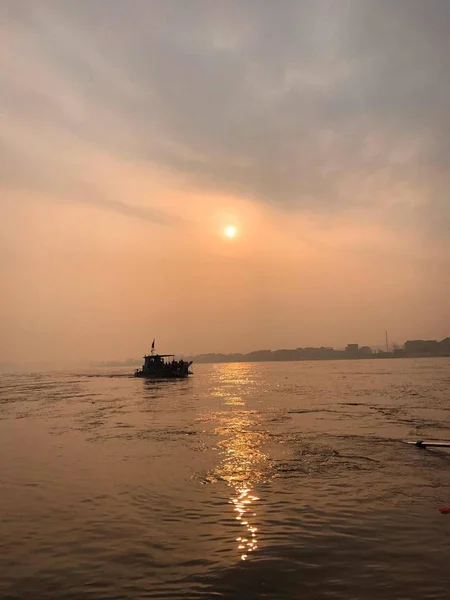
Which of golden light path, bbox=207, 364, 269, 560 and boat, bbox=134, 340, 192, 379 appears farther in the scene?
boat, bbox=134, 340, 192, 379

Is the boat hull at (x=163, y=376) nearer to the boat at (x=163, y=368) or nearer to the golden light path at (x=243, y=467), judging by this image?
the boat at (x=163, y=368)

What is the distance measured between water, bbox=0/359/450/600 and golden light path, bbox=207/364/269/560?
0.26 feet

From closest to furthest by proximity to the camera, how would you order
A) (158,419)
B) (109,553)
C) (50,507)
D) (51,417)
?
(109,553)
(50,507)
(158,419)
(51,417)

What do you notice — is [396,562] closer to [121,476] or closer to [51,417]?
[121,476]

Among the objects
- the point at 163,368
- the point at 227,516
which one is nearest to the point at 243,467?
the point at 227,516

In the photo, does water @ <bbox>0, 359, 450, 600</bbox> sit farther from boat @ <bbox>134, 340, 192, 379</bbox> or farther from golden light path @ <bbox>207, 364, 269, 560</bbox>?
boat @ <bbox>134, 340, 192, 379</bbox>

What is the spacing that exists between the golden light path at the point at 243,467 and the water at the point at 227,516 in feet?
0.26

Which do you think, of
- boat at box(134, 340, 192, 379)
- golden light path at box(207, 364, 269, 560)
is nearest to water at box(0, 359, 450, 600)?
golden light path at box(207, 364, 269, 560)

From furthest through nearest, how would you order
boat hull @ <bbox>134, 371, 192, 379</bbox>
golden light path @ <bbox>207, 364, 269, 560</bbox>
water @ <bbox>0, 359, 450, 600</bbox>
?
boat hull @ <bbox>134, 371, 192, 379</bbox>, golden light path @ <bbox>207, 364, 269, 560</bbox>, water @ <bbox>0, 359, 450, 600</bbox>

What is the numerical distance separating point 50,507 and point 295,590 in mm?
8872

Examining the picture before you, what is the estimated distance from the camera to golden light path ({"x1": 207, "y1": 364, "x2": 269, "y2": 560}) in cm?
1164

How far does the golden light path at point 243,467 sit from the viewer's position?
11.6m

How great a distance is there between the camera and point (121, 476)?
17.8 metres

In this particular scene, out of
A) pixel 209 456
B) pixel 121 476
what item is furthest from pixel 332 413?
pixel 121 476
